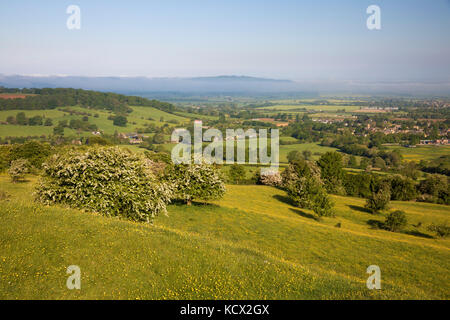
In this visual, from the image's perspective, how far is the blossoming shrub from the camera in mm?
18984

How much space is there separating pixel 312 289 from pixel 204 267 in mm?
4570

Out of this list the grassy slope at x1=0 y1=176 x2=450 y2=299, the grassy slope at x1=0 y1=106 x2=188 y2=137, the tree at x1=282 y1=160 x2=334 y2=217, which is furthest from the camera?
the grassy slope at x1=0 y1=106 x2=188 y2=137

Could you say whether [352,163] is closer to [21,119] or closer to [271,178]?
[271,178]

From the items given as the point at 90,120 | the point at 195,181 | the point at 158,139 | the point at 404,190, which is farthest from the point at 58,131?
the point at 404,190

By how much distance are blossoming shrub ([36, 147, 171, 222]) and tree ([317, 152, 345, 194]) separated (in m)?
56.2

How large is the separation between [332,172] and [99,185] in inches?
2452

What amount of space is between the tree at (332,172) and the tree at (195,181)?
142ft

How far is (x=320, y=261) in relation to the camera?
840 inches

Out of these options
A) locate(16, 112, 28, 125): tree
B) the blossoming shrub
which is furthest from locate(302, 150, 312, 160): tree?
locate(16, 112, 28, 125): tree

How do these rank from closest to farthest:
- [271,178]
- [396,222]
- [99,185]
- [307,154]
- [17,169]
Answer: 1. [99,185]
2. [396,222]
3. [17,169]
4. [271,178]
5. [307,154]

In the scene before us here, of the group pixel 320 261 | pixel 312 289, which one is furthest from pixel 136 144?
pixel 312 289

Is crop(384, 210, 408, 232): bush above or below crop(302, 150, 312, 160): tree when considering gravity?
below

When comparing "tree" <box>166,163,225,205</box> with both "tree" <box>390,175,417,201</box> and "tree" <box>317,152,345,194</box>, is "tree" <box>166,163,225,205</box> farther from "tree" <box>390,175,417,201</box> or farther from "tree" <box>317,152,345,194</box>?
"tree" <box>390,175,417,201</box>

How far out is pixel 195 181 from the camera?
1305 inches
